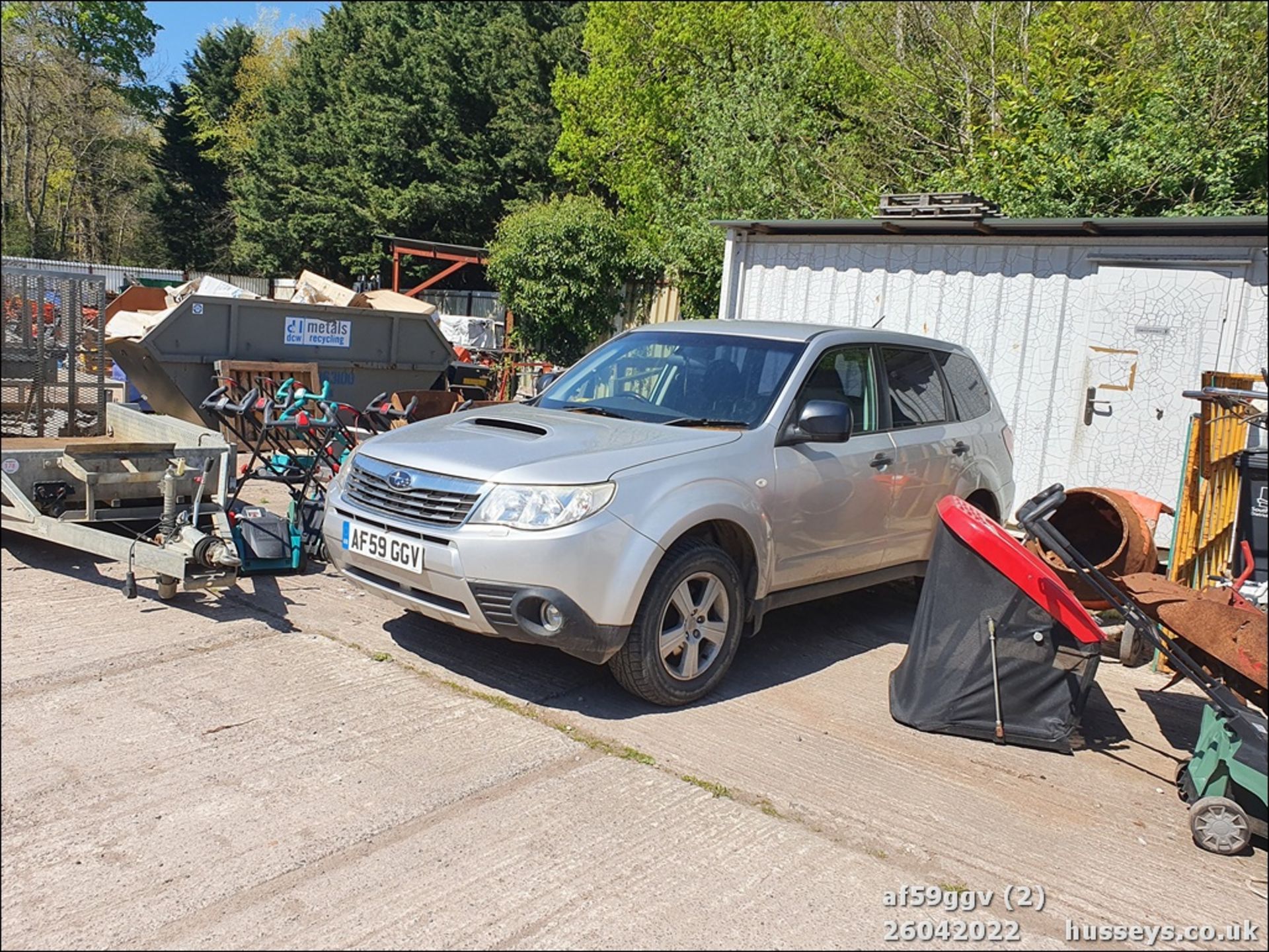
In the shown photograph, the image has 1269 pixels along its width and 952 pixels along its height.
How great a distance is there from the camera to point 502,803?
3791 millimetres

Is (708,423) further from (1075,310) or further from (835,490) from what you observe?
(1075,310)

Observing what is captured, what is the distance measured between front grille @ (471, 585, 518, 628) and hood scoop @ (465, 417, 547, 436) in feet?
3.09

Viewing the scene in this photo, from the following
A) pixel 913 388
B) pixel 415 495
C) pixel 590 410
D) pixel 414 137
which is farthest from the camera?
pixel 414 137

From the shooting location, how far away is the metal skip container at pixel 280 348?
10.6 metres

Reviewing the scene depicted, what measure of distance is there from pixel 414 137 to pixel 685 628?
28712mm

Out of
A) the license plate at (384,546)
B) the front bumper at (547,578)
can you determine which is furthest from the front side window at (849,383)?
the license plate at (384,546)

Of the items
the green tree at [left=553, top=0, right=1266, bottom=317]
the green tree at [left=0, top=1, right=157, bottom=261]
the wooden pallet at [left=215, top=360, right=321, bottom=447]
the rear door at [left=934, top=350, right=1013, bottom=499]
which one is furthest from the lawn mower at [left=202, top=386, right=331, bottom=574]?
the green tree at [left=553, top=0, right=1266, bottom=317]

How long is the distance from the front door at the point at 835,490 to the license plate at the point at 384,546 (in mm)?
1772

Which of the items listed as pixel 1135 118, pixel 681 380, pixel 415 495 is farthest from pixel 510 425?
pixel 1135 118

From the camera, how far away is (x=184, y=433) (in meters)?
5.83

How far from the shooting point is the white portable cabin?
8.23 meters

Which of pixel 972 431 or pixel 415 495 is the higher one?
pixel 972 431

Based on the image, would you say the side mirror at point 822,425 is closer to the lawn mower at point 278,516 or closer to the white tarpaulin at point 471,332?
the lawn mower at point 278,516

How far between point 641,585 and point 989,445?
347 centimetres
